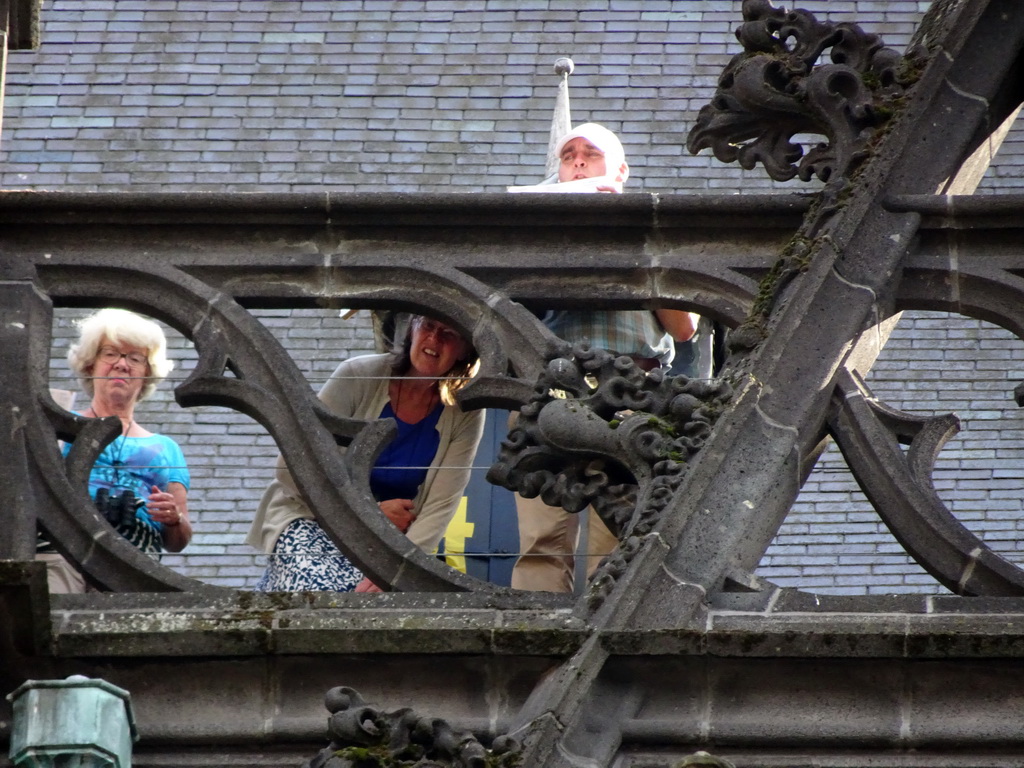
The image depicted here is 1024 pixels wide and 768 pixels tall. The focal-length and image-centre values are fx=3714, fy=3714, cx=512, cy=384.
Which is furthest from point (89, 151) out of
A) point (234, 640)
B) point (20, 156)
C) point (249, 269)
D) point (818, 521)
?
point (234, 640)

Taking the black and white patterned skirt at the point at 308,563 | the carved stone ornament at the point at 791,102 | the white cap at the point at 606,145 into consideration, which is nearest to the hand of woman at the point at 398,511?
the black and white patterned skirt at the point at 308,563

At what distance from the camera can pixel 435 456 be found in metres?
9.39

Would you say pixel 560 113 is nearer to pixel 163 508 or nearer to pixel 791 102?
pixel 791 102

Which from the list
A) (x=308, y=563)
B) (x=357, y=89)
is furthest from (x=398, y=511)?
(x=357, y=89)

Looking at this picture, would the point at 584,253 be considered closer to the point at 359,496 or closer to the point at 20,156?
the point at 359,496

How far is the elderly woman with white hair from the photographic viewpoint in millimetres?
9367

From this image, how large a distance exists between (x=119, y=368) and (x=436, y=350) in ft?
3.37

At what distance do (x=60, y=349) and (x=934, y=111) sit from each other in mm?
5524

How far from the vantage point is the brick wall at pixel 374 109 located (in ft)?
44.9

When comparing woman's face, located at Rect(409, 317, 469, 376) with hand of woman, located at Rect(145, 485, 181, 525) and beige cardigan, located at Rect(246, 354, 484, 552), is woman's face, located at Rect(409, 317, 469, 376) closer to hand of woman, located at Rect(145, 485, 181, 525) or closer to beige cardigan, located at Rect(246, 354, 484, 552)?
beige cardigan, located at Rect(246, 354, 484, 552)

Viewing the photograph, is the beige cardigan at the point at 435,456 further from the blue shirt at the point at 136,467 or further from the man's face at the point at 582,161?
the man's face at the point at 582,161

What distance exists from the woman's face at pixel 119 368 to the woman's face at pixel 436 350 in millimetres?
856

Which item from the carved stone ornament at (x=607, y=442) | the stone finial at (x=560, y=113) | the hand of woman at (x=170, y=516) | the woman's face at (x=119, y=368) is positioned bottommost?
the carved stone ornament at (x=607, y=442)

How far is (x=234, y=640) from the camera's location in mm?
8312
